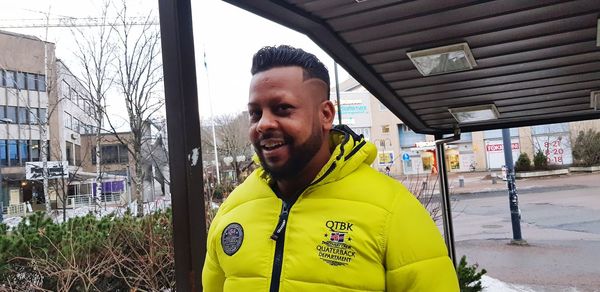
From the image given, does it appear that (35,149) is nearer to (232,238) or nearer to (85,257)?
(85,257)

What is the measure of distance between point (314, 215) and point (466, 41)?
6.63 ft

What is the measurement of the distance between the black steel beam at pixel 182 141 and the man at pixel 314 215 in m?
0.49

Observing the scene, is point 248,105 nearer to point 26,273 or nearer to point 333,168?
point 333,168

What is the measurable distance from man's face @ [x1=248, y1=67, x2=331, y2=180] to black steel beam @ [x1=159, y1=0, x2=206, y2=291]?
0.68 meters

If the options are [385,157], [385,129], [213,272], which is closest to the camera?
[213,272]

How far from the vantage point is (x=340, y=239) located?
1.24 m

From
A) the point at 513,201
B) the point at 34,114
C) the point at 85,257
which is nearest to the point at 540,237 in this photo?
the point at 513,201

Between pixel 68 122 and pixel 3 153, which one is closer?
pixel 68 122

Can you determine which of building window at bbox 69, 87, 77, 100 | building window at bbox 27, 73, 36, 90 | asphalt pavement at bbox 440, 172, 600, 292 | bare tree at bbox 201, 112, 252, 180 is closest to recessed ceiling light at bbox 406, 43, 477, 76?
asphalt pavement at bbox 440, 172, 600, 292

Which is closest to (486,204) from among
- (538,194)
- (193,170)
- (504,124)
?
(538,194)

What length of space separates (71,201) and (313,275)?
14.0m

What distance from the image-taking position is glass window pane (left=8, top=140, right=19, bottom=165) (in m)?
29.3

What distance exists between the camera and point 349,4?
2299 millimetres

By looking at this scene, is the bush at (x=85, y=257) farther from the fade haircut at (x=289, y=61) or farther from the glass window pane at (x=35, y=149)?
the glass window pane at (x=35, y=149)
